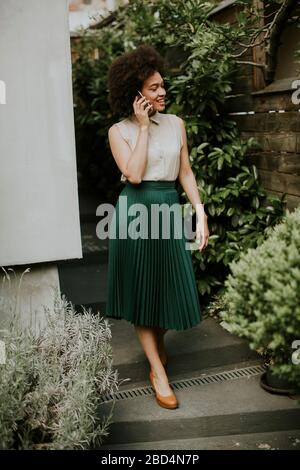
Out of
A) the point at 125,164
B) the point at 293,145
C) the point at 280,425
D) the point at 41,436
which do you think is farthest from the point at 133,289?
the point at 293,145

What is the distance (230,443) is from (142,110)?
199 centimetres

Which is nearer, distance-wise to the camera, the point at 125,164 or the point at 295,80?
the point at 125,164

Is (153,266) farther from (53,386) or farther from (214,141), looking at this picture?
(214,141)

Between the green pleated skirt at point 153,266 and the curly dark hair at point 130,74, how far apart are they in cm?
51

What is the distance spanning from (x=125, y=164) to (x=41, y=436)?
1.53 metres

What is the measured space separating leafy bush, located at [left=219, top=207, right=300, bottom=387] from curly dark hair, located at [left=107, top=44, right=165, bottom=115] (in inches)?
51.1

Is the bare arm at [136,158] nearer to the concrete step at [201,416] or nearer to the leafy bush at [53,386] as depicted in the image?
the leafy bush at [53,386]

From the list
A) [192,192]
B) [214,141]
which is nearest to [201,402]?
[192,192]

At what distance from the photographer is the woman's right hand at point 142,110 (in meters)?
3.26

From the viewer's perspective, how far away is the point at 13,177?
356cm

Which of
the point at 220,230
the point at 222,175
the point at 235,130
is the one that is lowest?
the point at 220,230

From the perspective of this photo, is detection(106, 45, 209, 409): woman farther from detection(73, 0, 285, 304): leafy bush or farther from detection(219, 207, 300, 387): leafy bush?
A: detection(73, 0, 285, 304): leafy bush
